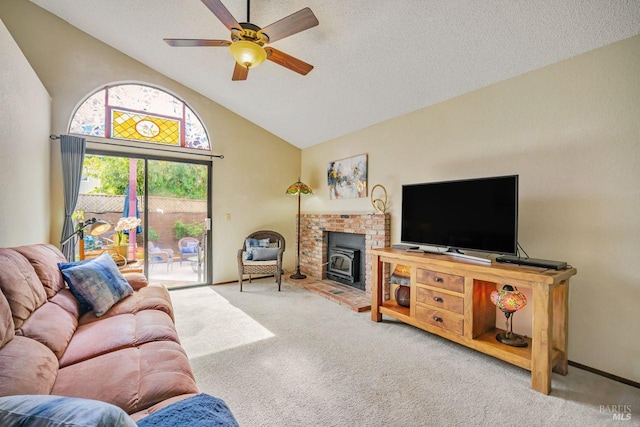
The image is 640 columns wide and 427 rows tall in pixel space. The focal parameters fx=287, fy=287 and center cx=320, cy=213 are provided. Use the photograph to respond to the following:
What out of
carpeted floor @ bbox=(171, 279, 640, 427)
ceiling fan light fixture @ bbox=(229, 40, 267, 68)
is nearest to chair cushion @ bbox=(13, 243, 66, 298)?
carpeted floor @ bbox=(171, 279, 640, 427)

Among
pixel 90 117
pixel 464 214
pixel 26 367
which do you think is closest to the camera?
pixel 26 367

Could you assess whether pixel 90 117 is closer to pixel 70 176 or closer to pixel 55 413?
pixel 70 176

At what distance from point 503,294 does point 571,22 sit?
209cm

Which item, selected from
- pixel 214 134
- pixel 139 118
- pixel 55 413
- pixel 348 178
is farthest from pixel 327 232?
pixel 55 413

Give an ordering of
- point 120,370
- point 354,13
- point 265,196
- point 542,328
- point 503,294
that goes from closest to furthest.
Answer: point 120,370, point 542,328, point 503,294, point 354,13, point 265,196

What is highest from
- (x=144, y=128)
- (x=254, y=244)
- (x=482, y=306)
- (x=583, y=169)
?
(x=144, y=128)

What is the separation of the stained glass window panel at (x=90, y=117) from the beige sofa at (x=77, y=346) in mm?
2368

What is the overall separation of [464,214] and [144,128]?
446 cm

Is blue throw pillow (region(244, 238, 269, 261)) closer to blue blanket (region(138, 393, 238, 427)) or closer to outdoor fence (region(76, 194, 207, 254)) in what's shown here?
outdoor fence (region(76, 194, 207, 254))

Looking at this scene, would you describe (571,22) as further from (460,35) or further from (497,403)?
(497,403)

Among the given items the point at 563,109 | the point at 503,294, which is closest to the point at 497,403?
the point at 503,294

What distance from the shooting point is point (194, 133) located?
15.3ft

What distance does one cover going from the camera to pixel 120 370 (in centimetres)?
133

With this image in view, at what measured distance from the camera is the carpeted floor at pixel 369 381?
1.74 m
